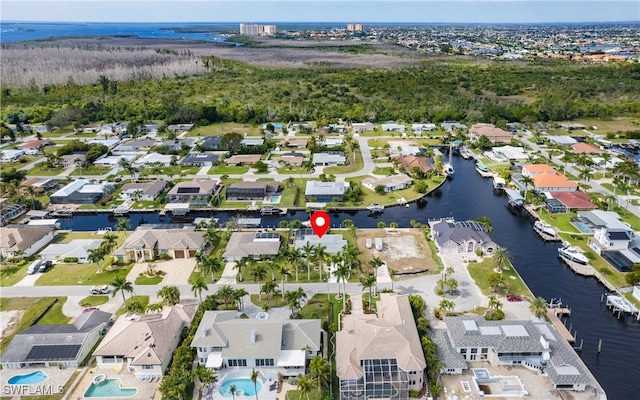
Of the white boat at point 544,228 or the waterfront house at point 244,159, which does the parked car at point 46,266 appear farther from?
the white boat at point 544,228

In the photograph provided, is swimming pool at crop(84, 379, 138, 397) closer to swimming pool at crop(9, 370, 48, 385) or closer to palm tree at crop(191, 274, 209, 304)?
swimming pool at crop(9, 370, 48, 385)


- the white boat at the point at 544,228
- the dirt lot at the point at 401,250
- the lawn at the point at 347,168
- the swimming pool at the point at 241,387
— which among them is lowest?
the swimming pool at the point at 241,387

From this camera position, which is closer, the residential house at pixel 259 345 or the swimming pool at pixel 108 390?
the swimming pool at pixel 108 390

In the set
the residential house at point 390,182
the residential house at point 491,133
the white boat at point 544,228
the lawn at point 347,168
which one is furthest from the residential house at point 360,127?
the white boat at point 544,228

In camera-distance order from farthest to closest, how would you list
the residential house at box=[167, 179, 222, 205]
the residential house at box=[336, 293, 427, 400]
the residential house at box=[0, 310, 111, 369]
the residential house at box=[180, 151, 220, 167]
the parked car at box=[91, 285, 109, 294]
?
the residential house at box=[180, 151, 220, 167] < the residential house at box=[167, 179, 222, 205] < the parked car at box=[91, 285, 109, 294] < the residential house at box=[0, 310, 111, 369] < the residential house at box=[336, 293, 427, 400]

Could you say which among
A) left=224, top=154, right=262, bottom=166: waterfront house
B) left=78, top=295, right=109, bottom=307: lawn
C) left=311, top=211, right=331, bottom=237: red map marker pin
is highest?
left=224, top=154, right=262, bottom=166: waterfront house

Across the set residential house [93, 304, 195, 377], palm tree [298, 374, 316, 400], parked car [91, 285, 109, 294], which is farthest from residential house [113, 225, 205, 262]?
palm tree [298, 374, 316, 400]
